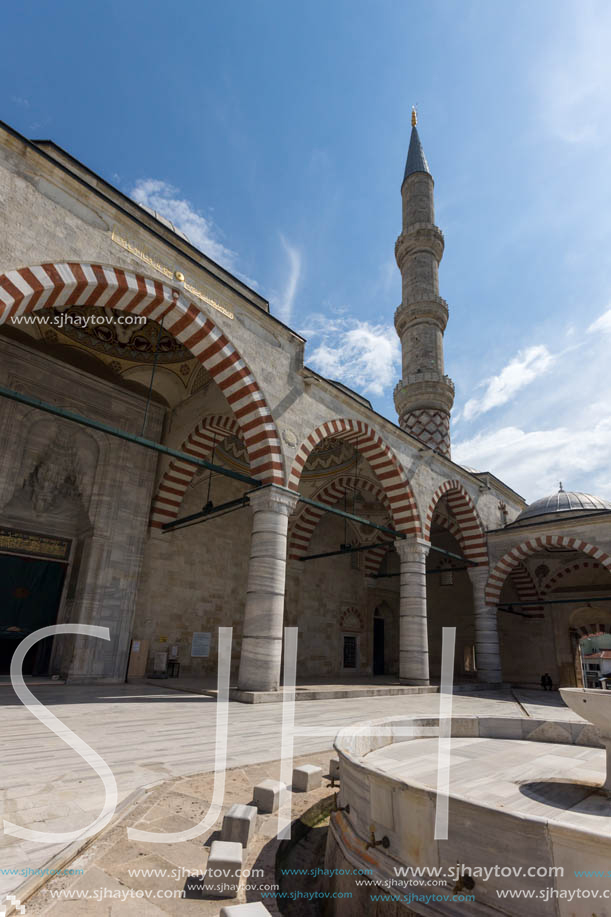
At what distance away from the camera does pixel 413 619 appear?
445 inches

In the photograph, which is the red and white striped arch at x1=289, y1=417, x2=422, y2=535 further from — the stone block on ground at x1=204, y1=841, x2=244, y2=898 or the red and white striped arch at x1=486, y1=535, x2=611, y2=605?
the stone block on ground at x1=204, y1=841, x2=244, y2=898

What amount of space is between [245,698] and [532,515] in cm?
1186

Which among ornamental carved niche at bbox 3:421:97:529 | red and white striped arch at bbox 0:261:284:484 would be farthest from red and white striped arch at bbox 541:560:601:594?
ornamental carved niche at bbox 3:421:97:529

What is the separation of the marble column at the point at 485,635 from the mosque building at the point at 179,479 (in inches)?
2.1

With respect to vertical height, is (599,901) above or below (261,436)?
below

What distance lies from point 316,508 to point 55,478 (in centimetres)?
748

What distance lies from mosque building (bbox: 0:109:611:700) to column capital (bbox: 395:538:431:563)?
5 centimetres

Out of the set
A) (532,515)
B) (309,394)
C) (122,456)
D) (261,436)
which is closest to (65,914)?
(261,436)

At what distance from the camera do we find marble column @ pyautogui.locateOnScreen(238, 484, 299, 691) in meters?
7.65

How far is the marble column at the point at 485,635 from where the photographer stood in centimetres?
1375

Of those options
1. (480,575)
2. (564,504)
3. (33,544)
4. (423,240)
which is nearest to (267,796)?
(33,544)

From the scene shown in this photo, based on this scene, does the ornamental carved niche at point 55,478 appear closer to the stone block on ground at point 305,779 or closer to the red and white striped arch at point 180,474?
the red and white striped arch at point 180,474

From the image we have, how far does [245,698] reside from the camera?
722cm

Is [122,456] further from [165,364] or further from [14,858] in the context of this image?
[14,858]
